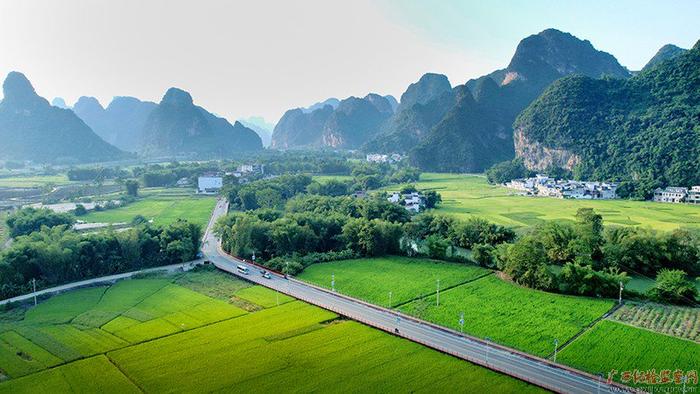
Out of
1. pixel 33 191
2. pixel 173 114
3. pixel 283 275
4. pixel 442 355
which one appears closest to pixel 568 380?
pixel 442 355

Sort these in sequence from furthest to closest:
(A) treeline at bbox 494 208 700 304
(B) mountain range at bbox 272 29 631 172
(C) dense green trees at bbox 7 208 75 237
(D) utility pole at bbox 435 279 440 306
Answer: (B) mountain range at bbox 272 29 631 172, (C) dense green trees at bbox 7 208 75 237, (A) treeline at bbox 494 208 700 304, (D) utility pole at bbox 435 279 440 306

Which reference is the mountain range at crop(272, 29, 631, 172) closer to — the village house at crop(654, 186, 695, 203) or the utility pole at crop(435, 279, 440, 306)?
the village house at crop(654, 186, 695, 203)

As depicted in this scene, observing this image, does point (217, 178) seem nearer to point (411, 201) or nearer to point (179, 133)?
point (411, 201)

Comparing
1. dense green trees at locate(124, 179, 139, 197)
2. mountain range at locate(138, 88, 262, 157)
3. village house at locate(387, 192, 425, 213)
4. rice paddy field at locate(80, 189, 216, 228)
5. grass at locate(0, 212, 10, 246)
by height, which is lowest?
grass at locate(0, 212, 10, 246)

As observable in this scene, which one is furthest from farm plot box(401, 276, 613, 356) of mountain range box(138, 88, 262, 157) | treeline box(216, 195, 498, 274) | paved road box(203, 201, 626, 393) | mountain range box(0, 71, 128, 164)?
mountain range box(138, 88, 262, 157)

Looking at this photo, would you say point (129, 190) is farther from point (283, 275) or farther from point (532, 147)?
point (532, 147)

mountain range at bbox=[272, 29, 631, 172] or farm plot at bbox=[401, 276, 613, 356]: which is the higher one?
mountain range at bbox=[272, 29, 631, 172]

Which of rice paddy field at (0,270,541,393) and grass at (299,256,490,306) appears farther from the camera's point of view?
grass at (299,256,490,306)
